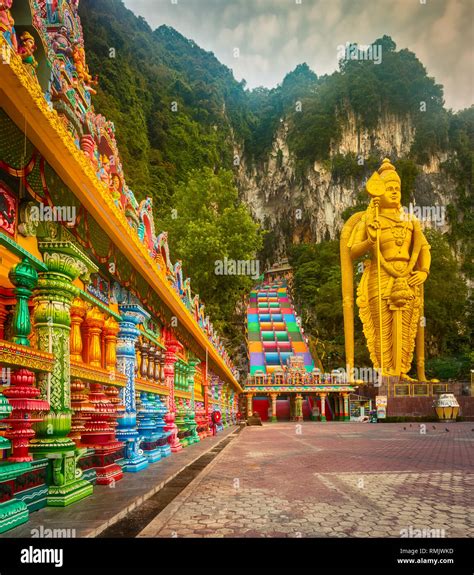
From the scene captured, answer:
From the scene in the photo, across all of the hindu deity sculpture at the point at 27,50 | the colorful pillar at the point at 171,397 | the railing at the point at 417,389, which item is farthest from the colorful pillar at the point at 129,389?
the railing at the point at 417,389

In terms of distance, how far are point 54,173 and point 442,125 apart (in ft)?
202

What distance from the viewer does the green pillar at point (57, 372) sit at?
3322 mm

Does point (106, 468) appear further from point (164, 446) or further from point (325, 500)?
point (164, 446)

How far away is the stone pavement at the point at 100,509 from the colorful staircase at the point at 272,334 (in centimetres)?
2504

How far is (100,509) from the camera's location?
3.16 metres

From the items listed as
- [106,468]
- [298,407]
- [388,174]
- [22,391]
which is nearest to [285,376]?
[298,407]

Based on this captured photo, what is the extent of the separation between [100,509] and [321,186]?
2370 inches

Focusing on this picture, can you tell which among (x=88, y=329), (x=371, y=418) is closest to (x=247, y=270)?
(x=371, y=418)

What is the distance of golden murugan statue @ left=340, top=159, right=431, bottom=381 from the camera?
24.3 m

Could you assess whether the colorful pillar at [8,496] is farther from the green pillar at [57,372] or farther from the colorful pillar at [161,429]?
the colorful pillar at [161,429]

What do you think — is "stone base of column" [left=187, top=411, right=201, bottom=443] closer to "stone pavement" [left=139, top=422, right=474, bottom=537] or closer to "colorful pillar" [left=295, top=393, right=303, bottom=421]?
"stone pavement" [left=139, top=422, right=474, bottom=537]

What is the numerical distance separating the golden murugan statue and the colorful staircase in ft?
22.8

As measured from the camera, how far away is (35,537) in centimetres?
245

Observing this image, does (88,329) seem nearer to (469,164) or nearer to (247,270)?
(247,270)
